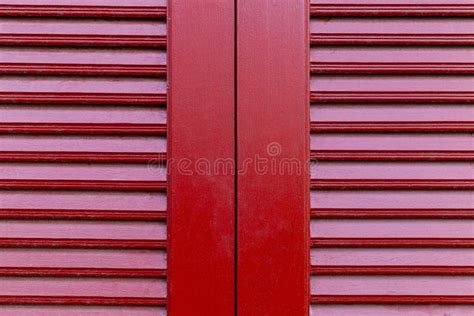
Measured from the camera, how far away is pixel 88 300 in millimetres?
1114

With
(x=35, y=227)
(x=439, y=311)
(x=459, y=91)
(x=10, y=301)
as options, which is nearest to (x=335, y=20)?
(x=459, y=91)

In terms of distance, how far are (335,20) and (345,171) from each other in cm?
34

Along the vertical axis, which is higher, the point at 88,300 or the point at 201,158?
the point at 201,158

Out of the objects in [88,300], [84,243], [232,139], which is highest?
[232,139]

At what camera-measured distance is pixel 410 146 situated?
1.12 m

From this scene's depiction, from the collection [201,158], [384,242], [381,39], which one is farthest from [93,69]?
[384,242]

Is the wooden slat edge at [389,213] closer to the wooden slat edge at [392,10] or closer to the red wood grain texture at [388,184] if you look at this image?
the red wood grain texture at [388,184]

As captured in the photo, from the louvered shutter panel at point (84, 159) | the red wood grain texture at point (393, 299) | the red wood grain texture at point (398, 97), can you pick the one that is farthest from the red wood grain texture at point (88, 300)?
the red wood grain texture at point (398, 97)

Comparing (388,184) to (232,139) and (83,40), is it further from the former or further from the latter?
(83,40)

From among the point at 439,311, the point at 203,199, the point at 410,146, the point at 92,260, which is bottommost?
the point at 439,311

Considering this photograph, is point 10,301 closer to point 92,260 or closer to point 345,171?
point 92,260

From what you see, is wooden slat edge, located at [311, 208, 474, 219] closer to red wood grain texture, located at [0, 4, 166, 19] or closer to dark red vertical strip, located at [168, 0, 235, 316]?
dark red vertical strip, located at [168, 0, 235, 316]

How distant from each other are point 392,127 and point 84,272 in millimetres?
751

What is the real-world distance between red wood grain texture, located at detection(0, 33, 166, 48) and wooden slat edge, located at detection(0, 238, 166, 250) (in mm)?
433
